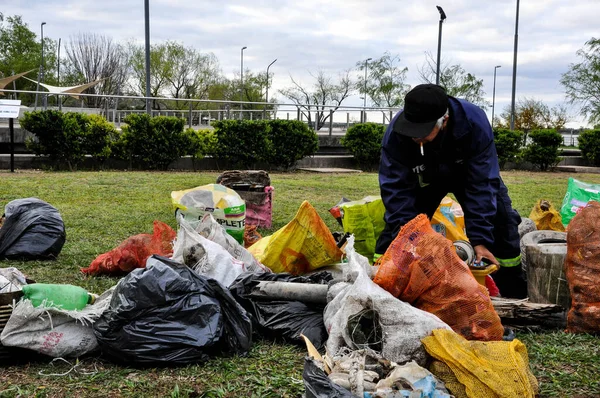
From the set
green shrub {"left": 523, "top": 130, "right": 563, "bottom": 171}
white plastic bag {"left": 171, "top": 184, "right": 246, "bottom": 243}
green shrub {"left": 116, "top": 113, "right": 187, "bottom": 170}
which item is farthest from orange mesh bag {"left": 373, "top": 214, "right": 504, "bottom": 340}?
green shrub {"left": 523, "top": 130, "right": 563, "bottom": 171}

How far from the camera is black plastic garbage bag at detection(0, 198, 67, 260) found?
17.0 ft

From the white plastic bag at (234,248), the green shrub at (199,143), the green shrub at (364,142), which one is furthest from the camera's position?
the green shrub at (364,142)

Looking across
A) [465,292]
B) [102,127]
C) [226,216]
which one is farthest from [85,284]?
[102,127]

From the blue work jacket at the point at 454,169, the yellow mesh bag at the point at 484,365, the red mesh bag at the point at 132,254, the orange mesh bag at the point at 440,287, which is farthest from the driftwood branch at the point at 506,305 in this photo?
the red mesh bag at the point at 132,254

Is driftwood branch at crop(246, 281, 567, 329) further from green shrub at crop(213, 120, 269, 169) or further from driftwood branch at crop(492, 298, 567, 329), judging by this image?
green shrub at crop(213, 120, 269, 169)

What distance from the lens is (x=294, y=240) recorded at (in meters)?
4.39

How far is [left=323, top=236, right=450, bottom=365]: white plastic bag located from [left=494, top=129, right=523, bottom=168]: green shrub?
16.6 metres

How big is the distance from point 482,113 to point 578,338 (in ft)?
4.63

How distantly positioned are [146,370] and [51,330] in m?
0.52

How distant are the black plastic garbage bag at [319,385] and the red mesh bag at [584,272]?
1904mm

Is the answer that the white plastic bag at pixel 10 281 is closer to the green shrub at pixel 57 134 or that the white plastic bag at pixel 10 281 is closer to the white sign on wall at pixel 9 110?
the white sign on wall at pixel 9 110

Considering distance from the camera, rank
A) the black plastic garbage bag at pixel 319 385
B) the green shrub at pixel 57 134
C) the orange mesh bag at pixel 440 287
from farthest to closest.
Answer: the green shrub at pixel 57 134, the orange mesh bag at pixel 440 287, the black plastic garbage bag at pixel 319 385

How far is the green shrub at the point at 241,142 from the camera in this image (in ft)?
49.3

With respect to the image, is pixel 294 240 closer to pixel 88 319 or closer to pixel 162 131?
pixel 88 319
